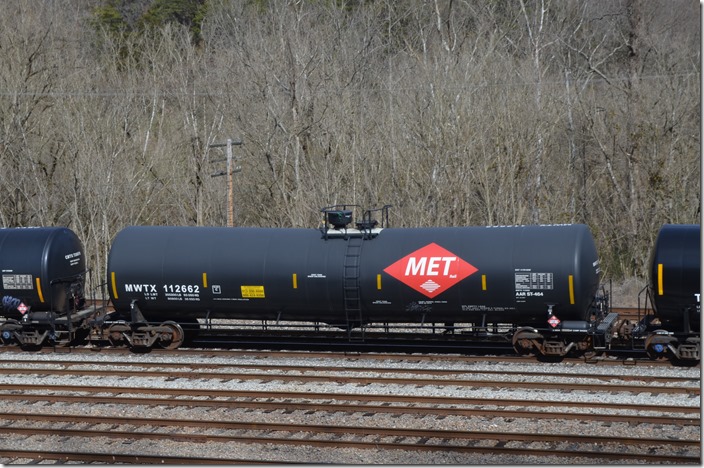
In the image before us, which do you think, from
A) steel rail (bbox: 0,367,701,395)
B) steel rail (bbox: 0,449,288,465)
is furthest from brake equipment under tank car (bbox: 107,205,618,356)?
steel rail (bbox: 0,449,288,465)

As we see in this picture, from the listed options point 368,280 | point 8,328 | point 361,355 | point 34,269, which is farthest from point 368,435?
point 8,328

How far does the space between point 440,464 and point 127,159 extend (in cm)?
2893

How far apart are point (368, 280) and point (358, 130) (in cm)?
1702

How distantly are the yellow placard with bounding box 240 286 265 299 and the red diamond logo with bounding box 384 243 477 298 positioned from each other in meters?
3.11

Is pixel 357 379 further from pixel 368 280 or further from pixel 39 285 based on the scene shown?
pixel 39 285

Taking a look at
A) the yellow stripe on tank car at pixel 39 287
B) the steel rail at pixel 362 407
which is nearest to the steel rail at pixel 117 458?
the steel rail at pixel 362 407

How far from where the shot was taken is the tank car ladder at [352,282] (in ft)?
63.9

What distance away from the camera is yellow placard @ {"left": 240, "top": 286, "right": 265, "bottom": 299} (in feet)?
65.7

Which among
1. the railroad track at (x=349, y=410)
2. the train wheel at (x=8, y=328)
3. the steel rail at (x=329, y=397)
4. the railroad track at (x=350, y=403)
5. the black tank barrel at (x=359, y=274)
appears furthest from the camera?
the train wheel at (x=8, y=328)

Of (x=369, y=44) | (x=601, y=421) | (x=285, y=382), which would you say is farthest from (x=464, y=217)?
(x=601, y=421)

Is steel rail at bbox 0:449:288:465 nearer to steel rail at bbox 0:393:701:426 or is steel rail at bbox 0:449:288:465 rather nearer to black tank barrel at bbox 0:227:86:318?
steel rail at bbox 0:393:701:426

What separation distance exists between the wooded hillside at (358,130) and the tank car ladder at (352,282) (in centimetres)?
1312

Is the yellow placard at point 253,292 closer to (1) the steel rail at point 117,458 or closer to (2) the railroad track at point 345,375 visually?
(2) the railroad track at point 345,375

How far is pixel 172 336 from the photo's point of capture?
831 inches
